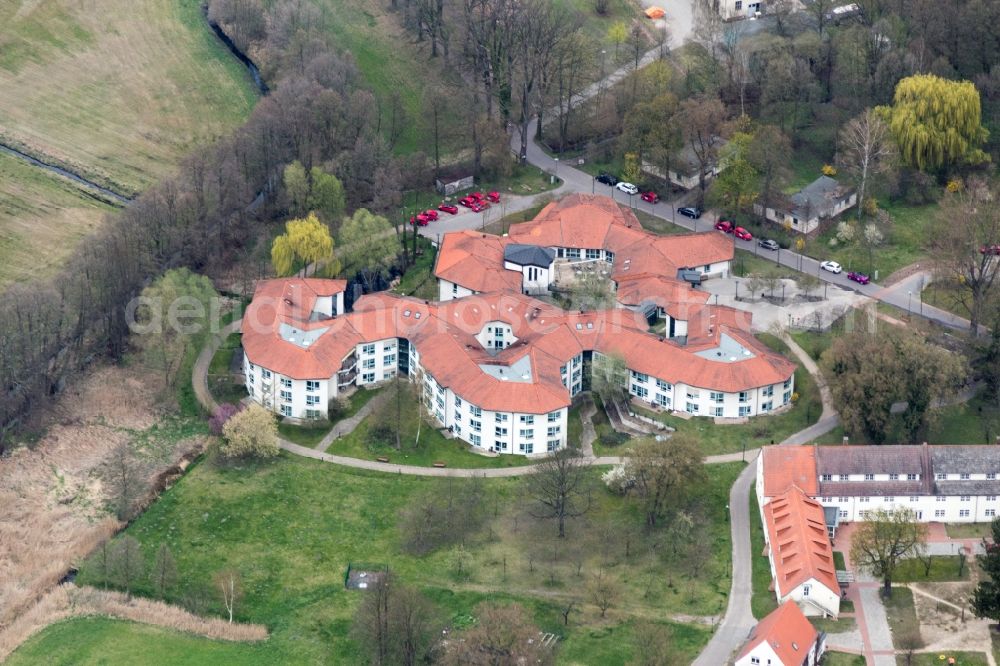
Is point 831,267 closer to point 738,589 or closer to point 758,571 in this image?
point 758,571

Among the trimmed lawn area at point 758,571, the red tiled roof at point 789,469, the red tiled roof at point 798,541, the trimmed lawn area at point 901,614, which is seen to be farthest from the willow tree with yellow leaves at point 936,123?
the trimmed lawn area at point 901,614

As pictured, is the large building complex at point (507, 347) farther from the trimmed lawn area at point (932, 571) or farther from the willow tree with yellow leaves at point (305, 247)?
the trimmed lawn area at point (932, 571)

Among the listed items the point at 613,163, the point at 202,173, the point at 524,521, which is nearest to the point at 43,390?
the point at 202,173

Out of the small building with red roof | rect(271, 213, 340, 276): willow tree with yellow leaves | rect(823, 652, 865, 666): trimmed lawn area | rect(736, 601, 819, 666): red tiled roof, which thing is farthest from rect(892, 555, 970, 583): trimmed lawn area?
rect(271, 213, 340, 276): willow tree with yellow leaves

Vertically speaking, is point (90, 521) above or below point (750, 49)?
below

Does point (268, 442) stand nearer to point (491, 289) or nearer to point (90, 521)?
point (90, 521)

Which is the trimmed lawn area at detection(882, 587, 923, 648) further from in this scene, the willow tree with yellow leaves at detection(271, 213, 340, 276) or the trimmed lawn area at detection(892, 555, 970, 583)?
the willow tree with yellow leaves at detection(271, 213, 340, 276)

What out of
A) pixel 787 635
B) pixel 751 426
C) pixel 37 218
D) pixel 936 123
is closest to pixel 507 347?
pixel 751 426
